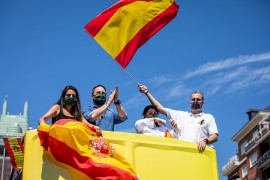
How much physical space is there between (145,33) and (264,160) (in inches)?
1642

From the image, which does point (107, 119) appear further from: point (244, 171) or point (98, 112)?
Result: point (244, 171)

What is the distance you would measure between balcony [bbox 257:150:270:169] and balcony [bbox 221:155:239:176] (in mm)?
6428

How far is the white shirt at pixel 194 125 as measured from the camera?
244 inches

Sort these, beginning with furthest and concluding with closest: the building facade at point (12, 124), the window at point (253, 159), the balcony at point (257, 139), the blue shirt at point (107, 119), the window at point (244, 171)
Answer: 1. the building facade at point (12, 124)
2. the window at point (244, 171)
3. the window at point (253, 159)
4. the balcony at point (257, 139)
5. the blue shirt at point (107, 119)

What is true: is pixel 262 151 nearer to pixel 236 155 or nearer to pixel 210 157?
pixel 236 155

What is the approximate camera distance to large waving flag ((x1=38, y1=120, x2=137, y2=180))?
4.76m

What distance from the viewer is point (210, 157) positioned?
18.3ft

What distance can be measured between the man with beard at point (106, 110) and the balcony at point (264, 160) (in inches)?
1656

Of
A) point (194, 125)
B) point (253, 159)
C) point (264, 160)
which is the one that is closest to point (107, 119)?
point (194, 125)

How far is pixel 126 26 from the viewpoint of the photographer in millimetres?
7844

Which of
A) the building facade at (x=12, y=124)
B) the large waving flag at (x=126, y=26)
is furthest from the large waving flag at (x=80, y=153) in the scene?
the building facade at (x=12, y=124)

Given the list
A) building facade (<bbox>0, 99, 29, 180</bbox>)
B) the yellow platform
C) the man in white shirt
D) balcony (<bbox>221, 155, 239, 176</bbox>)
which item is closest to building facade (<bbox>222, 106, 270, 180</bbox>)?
balcony (<bbox>221, 155, 239, 176</bbox>)

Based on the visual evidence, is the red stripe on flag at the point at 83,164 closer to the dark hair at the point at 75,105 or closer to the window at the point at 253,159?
the dark hair at the point at 75,105

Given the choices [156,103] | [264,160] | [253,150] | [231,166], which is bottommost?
[156,103]
